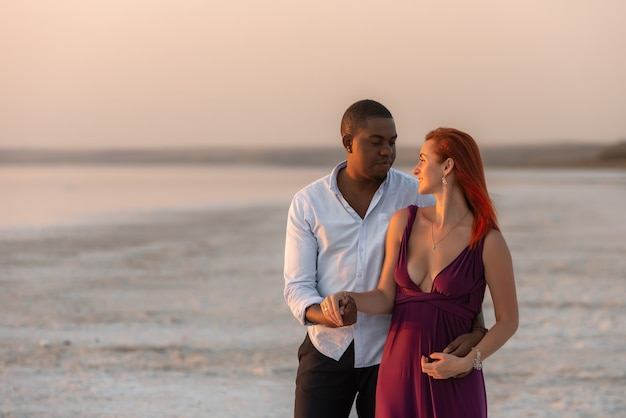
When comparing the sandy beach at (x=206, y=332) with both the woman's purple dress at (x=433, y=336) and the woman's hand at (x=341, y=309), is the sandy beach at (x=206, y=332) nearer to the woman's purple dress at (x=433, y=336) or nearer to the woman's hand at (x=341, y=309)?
the woman's purple dress at (x=433, y=336)

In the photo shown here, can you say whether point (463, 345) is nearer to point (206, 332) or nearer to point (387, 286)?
point (387, 286)

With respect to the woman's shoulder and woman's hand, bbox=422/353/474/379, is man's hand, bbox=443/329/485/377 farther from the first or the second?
the woman's shoulder

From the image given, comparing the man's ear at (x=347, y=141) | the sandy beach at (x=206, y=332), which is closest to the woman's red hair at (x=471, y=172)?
the man's ear at (x=347, y=141)

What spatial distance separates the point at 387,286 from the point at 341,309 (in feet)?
0.82

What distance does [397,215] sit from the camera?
12.7 ft

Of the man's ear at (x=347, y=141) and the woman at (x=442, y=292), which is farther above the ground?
the man's ear at (x=347, y=141)

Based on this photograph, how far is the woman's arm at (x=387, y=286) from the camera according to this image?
373 cm

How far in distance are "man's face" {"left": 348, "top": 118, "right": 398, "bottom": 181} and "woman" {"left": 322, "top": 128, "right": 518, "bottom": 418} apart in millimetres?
256

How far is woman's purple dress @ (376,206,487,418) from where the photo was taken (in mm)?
3670

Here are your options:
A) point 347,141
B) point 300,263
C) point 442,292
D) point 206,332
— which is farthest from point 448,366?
point 206,332

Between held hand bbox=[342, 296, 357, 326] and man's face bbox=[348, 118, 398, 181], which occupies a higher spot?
man's face bbox=[348, 118, 398, 181]

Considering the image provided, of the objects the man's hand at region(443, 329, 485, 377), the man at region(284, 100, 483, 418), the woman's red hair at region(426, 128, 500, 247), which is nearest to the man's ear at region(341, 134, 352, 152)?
the man at region(284, 100, 483, 418)

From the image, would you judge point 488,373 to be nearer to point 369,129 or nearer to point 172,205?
point 369,129

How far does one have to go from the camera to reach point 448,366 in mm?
3611
